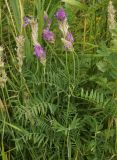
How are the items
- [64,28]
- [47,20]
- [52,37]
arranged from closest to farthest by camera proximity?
[64,28], [52,37], [47,20]

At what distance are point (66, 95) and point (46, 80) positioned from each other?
0.34 ft

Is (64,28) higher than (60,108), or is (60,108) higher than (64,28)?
(64,28)

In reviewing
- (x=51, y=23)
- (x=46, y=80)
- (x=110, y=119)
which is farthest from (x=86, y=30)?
(x=110, y=119)

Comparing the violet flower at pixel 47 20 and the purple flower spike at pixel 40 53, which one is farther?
the violet flower at pixel 47 20

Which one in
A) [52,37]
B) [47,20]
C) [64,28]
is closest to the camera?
[64,28]

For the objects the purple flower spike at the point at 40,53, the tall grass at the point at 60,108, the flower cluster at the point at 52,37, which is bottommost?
the tall grass at the point at 60,108

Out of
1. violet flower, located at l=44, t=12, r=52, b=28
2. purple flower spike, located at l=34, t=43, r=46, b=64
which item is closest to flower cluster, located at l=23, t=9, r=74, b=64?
purple flower spike, located at l=34, t=43, r=46, b=64

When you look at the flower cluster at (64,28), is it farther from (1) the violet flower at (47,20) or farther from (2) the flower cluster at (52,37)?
(1) the violet flower at (47,20)

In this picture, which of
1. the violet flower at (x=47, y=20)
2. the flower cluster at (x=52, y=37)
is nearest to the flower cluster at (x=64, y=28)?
the flower cluster at (x=52, y=37)

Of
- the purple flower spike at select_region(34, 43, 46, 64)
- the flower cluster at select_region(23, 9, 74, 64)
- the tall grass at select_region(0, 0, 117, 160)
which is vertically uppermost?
the flower cluster at select_region(23, 9, 74, 64)

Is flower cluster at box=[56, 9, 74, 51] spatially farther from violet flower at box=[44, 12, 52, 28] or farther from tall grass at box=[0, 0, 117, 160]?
violet flower at box=[44, 12, 52, 28]

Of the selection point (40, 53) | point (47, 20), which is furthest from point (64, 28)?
point (47, 20)

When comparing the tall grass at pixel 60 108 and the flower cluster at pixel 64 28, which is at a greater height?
the flower cluster at pixel 64 28

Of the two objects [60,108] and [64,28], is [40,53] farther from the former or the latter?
[60,108]
